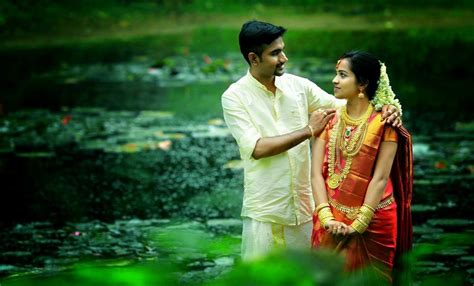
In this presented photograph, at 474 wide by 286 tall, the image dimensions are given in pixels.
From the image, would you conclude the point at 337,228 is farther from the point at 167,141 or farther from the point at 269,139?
the point at 167,141

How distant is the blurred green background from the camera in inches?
196

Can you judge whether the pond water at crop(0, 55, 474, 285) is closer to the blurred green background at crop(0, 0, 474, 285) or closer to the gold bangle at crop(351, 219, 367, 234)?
the blurred green background at crop(0, 0, 474, 285)

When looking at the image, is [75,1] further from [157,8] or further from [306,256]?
[306,256]

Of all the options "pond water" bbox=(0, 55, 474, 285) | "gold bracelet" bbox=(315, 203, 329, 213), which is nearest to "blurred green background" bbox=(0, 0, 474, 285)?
"pond water" bbox=(0, 55, 474, 285)

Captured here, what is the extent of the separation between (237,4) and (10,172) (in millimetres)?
18127

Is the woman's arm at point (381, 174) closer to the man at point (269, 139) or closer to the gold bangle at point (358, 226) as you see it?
the gold bangle at point (358, 226)

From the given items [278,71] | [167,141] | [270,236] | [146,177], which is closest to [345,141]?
[278,71]

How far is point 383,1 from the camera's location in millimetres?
24500

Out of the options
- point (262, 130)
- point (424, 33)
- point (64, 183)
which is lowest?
point (64, 183)

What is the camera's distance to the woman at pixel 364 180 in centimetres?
404

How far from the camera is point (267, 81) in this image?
4.33 m

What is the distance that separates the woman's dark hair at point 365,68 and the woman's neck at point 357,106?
3 centimetres

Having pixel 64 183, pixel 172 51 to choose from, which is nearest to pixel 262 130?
pixel 64 183

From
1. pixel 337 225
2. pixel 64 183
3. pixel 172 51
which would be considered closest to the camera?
pixel 337 225
